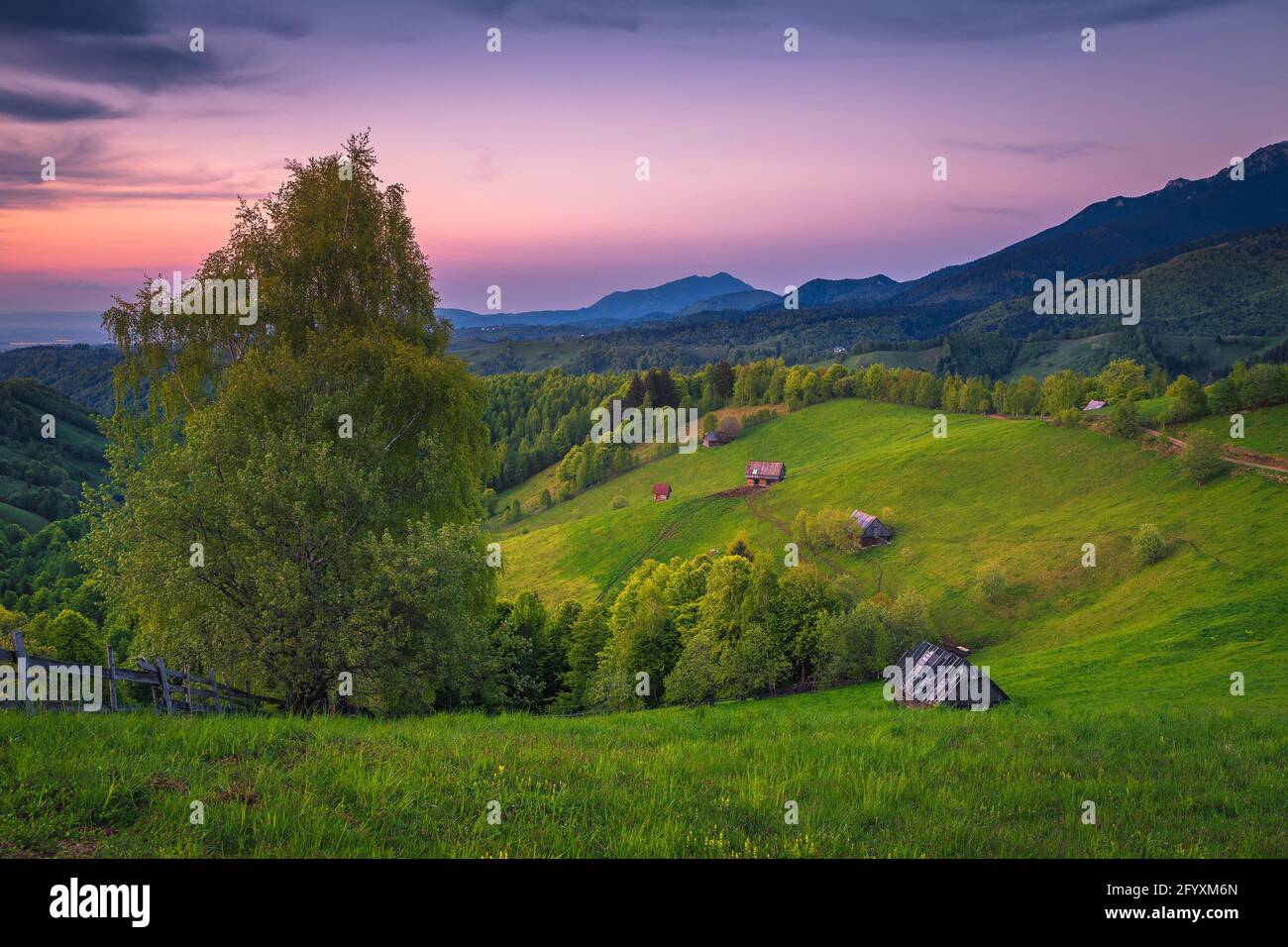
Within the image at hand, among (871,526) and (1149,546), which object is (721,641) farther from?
(871,526)

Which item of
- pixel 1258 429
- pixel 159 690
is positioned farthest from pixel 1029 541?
pixel 159 690

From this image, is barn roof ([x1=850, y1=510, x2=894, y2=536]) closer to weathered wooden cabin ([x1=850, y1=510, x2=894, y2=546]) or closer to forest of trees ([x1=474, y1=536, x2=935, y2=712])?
weathered wooden cabin ([x1=850, y1=510, x2=894, y2=546])

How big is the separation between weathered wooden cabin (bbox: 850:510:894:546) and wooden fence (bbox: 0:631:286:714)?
76928 mm

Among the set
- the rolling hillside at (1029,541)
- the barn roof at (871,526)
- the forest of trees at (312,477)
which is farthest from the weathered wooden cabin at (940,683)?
the barn roof at (871,526)

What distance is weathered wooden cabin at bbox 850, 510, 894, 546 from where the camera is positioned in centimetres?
8862

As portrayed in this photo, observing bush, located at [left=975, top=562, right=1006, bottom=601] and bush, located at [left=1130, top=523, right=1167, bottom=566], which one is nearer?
bush, located at [left=1130, top=523, right=1167, bottom=566]

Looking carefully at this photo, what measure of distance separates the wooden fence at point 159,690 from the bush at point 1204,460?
85.6 m

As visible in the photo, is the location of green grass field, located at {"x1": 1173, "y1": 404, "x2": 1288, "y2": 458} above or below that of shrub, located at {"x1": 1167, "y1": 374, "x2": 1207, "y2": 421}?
below

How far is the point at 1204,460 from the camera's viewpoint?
75.4m

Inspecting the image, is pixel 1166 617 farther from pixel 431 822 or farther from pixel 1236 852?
pixel 431 822

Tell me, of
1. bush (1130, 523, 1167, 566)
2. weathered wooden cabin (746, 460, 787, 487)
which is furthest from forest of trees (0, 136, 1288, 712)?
weathered wooden cabin (746, 460, 787, 487)

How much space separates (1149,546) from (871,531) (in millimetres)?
28912

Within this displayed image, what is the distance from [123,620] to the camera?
21.8m
